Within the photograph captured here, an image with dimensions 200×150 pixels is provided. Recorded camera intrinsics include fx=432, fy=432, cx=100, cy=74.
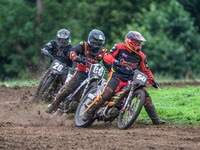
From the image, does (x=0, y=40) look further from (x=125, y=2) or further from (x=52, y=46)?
(x=52, y=46)

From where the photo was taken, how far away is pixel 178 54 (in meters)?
36.5

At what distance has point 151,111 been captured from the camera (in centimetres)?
1004

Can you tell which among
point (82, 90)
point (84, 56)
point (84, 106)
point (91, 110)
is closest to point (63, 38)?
point (84, 56)

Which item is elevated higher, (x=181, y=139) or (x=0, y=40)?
(x=0, y=40)

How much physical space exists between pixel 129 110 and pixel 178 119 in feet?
6.37

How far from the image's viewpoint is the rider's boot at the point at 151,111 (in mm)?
9953

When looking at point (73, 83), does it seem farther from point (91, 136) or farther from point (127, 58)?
point (91, 136)

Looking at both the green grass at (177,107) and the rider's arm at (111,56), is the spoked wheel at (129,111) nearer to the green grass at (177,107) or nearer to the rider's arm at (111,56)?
the rider's arm at (111,56)

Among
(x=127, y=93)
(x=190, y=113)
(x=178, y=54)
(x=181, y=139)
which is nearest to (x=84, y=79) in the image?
(x=127, y=93)

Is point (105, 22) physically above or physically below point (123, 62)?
above

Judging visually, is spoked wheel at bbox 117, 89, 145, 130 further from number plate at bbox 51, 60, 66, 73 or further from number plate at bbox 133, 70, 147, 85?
number plate at bbox 51, 60, 66, 73

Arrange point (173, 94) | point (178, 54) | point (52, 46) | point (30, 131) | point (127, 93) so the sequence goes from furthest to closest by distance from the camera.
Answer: point (178, 54)
point (173, 94)
point (52, 46)
point (127, 93)
point (30, 131)

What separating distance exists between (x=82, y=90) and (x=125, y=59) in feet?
6.99

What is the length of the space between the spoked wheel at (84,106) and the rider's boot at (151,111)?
4.22 ft
